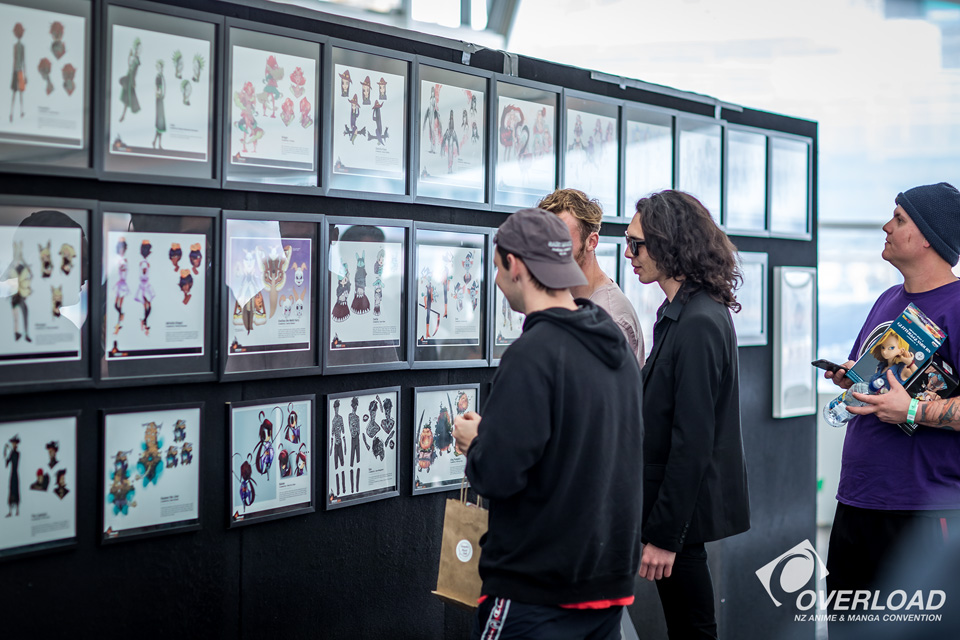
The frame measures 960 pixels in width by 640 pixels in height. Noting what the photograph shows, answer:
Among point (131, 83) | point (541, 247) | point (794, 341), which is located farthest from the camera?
point (794, 341)

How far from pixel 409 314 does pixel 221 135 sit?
0.91 m

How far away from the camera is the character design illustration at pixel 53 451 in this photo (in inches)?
82.3

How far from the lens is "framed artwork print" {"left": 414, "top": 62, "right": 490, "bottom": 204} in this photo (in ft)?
9.54

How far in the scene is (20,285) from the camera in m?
2.03

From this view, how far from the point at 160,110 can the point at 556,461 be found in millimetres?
1511

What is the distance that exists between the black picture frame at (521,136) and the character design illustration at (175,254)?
4.22 ft

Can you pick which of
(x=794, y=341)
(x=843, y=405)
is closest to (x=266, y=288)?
(x=843, y=405)

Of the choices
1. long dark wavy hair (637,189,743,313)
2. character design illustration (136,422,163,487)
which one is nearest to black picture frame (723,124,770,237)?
long dark wavy hair (637,189,743,313)

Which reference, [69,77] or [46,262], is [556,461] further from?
[69,77]

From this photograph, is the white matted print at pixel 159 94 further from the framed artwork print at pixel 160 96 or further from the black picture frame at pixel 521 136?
the black picture frame at pixel 521 136

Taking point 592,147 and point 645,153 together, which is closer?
point 592,147

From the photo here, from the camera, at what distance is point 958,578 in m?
2.42

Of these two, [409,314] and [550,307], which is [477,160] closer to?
[409,314]

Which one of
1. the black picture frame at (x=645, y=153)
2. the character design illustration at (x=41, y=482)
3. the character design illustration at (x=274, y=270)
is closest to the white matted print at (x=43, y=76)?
the character design illustration at (x=274, y=270)
